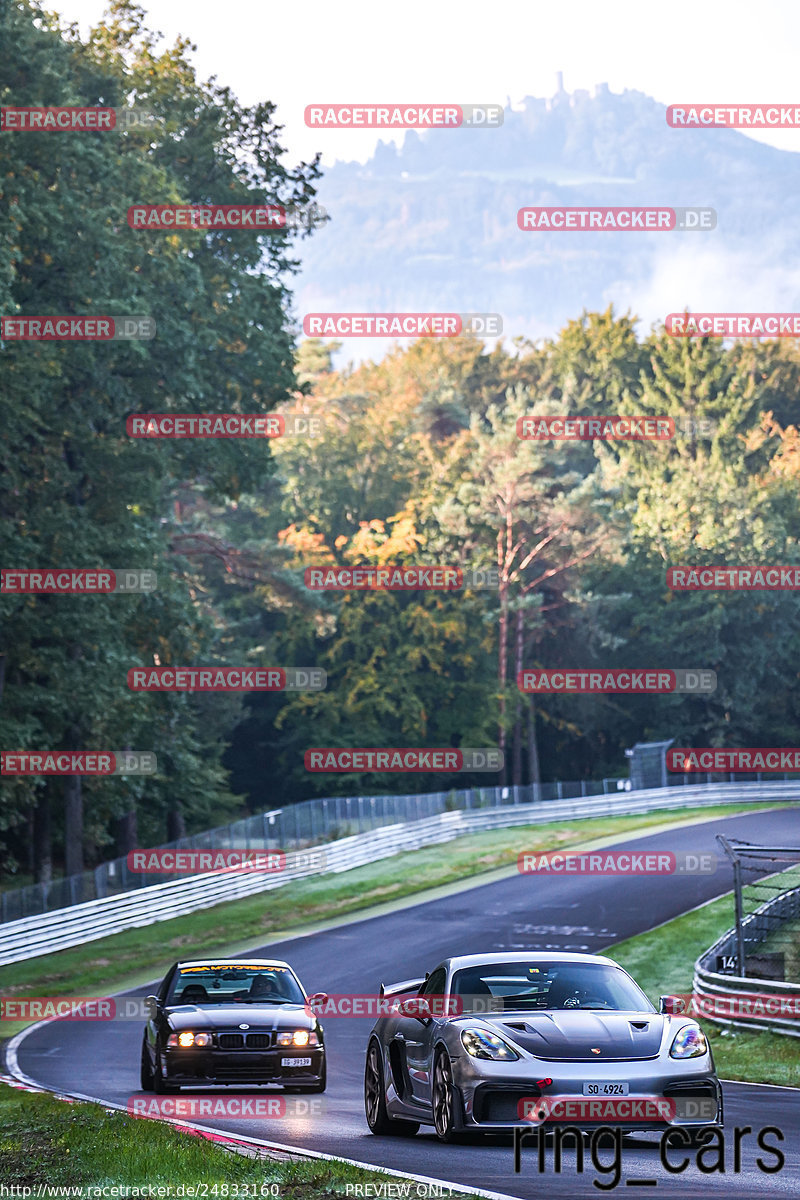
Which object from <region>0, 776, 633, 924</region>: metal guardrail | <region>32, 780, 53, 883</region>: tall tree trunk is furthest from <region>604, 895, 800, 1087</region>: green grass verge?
<region>32, 780, 53, 883</region>: tall tree trunk

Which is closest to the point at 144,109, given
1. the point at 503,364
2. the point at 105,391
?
the point at 105,391

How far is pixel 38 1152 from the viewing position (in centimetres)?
1066

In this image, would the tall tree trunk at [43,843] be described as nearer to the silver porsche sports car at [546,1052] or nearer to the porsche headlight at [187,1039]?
the porsche headlight at [187,1039]

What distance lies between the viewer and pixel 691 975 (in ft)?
103

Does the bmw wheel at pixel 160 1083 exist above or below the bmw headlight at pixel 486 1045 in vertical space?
below

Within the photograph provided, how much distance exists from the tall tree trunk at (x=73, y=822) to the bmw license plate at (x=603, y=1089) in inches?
1302

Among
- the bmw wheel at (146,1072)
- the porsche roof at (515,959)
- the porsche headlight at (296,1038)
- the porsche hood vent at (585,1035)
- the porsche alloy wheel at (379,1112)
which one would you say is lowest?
the bmw wheel at (146,1072)

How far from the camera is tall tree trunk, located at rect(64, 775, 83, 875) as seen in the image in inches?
1638

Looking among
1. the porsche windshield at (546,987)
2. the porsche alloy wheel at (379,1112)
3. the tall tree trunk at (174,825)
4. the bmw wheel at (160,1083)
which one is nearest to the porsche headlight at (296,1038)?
the bmw wheel at (160,1083)

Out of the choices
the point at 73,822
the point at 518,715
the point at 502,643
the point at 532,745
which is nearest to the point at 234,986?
the point at 73,822

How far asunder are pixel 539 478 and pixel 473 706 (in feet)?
38.9

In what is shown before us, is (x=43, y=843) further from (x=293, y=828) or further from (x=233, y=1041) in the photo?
(x=233, y=1041)

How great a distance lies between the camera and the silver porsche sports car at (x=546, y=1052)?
9.95 meters

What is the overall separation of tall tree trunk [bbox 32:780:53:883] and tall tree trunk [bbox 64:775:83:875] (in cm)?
385
